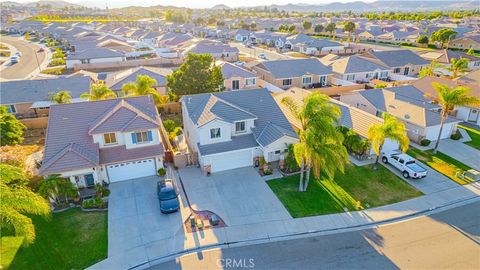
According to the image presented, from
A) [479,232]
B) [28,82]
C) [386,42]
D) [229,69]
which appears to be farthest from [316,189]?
[386,42]

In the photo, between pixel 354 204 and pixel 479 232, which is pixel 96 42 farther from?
pixel 479 232

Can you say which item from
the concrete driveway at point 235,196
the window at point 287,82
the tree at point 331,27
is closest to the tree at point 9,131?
the concrete driveway at point 235,196

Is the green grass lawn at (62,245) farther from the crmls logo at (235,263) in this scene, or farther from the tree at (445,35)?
the tree at (445,35)

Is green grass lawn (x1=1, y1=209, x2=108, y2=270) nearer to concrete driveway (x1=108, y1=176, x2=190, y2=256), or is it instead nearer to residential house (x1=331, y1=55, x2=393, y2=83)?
concrete driveway (x1=108, y1=176, x2=190, y2=256)

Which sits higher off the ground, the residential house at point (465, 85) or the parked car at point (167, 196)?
the residential house at point (465, 85)

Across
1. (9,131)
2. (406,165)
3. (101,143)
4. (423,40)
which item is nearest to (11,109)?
(9,131)

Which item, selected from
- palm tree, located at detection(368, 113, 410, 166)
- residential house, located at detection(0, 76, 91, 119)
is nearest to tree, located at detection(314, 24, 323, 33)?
residential house, located at detection(0, 76, 91, 119)

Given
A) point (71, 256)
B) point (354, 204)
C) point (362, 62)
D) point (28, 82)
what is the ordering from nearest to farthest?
point (71, 256) → point (354, 204) → point (28, 82) → point (362, 62)
